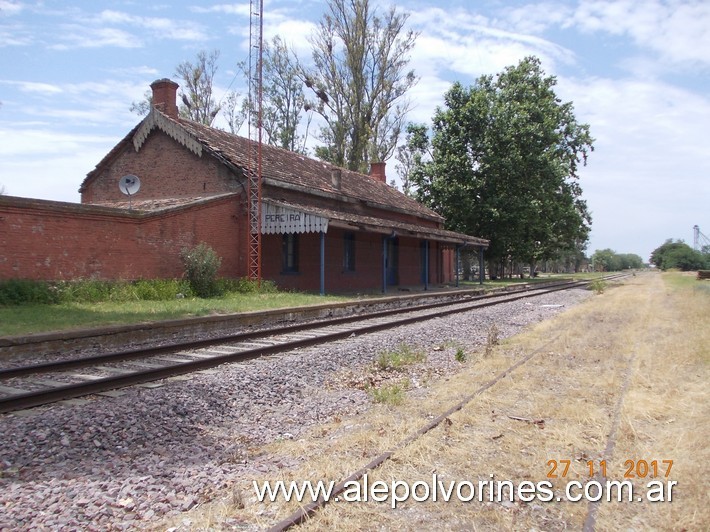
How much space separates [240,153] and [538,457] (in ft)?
61.8

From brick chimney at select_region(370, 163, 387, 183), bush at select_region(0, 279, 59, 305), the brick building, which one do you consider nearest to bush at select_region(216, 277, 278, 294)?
the brick building

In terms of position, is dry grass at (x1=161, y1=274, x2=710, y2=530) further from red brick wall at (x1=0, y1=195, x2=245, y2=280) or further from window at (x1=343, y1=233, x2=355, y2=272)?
window at (x1=343, y1=233, x2=355, y2=272)

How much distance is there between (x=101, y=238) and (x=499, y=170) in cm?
2715

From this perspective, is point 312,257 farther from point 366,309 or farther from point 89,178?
point 89,178

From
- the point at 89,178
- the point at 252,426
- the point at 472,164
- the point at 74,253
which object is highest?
the point at 472,164

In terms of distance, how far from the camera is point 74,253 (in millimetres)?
13922

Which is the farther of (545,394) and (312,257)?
(312,257)

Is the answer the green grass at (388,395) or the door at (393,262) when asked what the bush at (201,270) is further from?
the door at (393,262)

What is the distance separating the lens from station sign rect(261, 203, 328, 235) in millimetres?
18016

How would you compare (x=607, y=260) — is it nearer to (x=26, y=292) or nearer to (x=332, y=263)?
(x=332, y=263)

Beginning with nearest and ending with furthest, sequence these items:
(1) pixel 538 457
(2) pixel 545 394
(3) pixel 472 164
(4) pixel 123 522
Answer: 1. (4) pixel 123 522
2. (1) pixel 538 457
3. (2) pixel 545 394
4. (3) pixel 472 164

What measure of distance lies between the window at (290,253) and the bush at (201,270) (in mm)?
4691

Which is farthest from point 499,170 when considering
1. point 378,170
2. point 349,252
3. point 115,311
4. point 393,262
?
point 115,311

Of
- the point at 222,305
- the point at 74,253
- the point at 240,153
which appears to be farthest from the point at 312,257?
the point at 74,253
